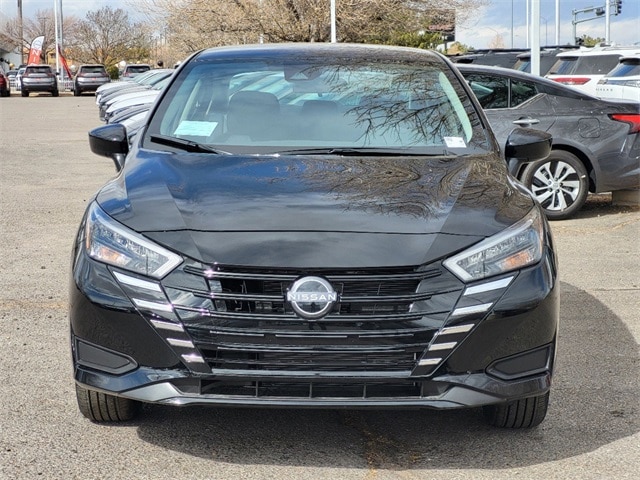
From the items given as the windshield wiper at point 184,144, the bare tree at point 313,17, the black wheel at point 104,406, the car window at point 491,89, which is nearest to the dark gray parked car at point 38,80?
the bare tree at point 313,17

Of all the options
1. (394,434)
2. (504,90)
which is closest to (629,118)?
(504,90)

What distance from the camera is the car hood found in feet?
11.9

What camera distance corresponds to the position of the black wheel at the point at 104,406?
4.08 meters

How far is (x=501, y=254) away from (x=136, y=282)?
1.30m

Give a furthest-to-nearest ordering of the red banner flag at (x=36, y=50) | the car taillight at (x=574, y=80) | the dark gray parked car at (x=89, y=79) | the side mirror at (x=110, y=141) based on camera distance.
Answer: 1. the red banner flag at (x=36, y=50)
2. the dark gray parked car at (x=89, y=79)
3. the car taillight at (x=574, y=80)
4. the side mirror at (x=110, y=141)

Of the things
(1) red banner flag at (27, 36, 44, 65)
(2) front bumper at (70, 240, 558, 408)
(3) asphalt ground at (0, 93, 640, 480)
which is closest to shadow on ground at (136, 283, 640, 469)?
(3) asphalt ground at (0, 93, 640, 480)

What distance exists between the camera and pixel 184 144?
184 inches

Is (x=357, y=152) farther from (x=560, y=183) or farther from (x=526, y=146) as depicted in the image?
(x=560, y=183)

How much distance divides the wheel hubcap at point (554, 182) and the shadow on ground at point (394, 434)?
5.37m

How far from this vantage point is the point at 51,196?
11625 mm

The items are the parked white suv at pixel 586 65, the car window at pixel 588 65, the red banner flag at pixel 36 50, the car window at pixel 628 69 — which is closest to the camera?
the car window at pixel 628 69

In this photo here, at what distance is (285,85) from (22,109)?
1277 inches

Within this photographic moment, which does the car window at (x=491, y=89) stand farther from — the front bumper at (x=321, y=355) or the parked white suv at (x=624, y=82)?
the parked white suv at (x=624, y=82)

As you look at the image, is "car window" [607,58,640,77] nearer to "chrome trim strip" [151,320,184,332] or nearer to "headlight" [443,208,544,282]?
"headlight" [443,208,544,282]
